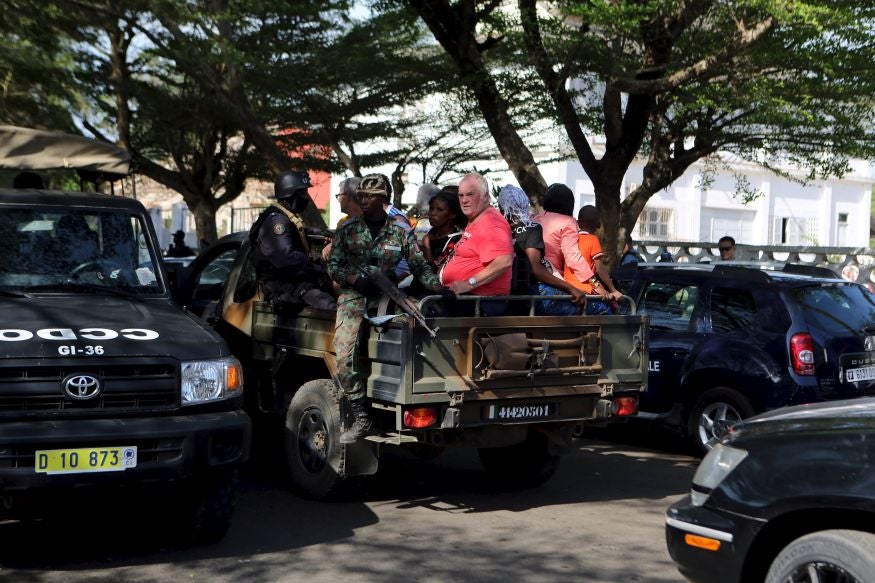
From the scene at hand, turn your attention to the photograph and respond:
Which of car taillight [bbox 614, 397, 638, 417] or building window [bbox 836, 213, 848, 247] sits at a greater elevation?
building window [bbox 836, 213, 848, 247]

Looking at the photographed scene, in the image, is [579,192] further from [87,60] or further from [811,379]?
[811,379]

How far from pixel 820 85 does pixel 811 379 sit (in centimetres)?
535

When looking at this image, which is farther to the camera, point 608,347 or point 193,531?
point 608,347

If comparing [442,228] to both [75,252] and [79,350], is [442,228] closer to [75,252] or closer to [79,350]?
[75,252]

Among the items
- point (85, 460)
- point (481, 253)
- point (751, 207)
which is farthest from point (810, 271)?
point (751, 207)

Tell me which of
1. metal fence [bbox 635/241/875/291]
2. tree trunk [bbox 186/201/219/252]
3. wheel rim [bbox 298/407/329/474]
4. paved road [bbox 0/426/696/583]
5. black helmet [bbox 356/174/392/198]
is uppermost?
tree trunk [bbox 186/201/219/252]

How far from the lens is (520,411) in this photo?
7.04 meters

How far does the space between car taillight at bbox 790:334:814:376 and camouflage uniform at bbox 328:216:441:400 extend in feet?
10.3

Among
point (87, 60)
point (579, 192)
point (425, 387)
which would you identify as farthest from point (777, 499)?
point (579, 192)

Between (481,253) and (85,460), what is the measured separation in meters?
2.91

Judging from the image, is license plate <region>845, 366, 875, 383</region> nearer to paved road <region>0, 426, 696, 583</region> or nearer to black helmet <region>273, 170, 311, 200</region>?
paved road <region>0, 426, 696, 583</region>

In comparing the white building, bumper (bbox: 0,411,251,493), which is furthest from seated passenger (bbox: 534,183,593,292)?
the white building

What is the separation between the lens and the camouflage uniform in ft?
22.9

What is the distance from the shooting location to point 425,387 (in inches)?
261
